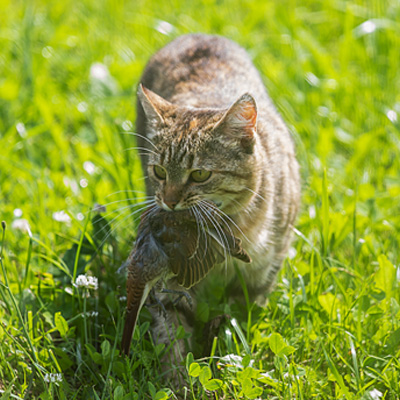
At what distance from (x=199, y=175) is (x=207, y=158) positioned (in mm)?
84

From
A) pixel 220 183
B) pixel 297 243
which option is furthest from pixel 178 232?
pixel 297 243

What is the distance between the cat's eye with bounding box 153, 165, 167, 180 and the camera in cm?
277

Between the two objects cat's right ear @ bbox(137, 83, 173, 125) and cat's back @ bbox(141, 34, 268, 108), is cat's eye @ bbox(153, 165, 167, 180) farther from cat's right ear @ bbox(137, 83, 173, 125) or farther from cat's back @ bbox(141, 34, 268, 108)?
cat's back @ bbox(141, 34, 268, 108)

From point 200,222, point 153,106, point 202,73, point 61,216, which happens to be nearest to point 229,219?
point 200,222

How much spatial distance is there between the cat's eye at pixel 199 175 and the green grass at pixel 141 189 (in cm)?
57

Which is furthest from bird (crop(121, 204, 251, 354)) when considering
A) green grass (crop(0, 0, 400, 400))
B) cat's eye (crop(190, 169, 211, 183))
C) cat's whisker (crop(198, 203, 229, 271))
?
green grass (crop(0, 0, 400, 400))

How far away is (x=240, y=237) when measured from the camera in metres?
2.89

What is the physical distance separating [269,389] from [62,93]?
3274 mm

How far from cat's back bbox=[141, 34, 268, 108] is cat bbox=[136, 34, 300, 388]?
12mm

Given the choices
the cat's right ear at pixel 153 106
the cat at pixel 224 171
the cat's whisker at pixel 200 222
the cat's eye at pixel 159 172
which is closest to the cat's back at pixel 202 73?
the cat at pixel 224 171

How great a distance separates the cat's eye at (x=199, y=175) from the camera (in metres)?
2.68

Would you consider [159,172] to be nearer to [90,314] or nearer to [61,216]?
[90,314]

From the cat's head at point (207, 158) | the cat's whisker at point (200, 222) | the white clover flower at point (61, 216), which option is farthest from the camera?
the white clover flower at point (61, 216)

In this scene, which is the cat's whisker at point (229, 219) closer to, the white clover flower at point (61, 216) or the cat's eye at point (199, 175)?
the cat's eye at point (199, 175)
